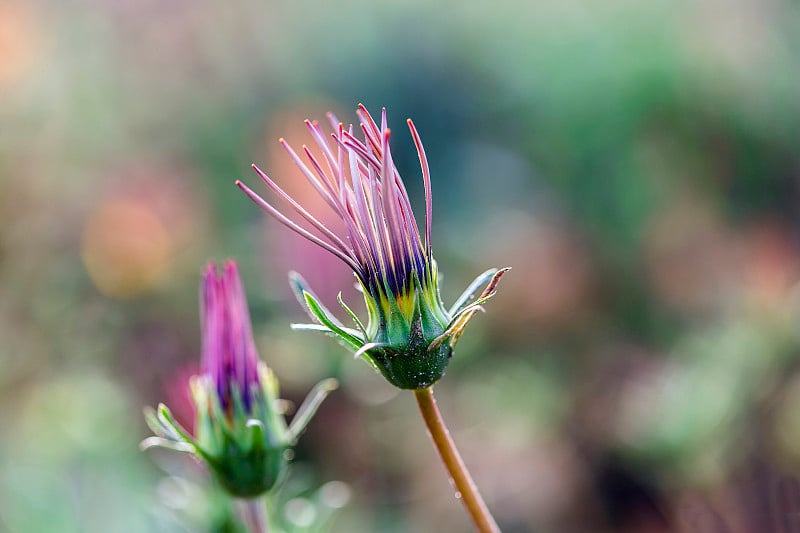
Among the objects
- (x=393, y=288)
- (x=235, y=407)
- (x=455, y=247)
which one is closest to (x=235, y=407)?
(x=235, y=407)

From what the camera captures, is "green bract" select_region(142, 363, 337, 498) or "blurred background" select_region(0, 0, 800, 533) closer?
"green bract" select_region(142, 363, 337, 498)

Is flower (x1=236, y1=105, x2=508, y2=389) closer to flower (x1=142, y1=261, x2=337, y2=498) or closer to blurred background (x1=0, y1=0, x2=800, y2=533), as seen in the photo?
flower (x1=142, y1=261, x2=337, y2=498)

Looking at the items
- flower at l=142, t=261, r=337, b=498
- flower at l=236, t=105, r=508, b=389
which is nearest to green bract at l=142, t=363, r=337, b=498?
flower at l=142, t=261, r=337, b=498

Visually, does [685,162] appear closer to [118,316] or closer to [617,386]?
[617,386]

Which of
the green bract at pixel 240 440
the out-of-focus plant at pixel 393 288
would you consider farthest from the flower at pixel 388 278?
the green bract at pixel 240 440

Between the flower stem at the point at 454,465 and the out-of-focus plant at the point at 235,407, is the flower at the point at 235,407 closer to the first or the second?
the out-of-focus plant at the point at 235,407

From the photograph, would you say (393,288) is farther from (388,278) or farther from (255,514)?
(255,514)

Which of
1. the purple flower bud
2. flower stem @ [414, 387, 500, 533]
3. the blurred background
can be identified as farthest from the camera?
the blurred background
